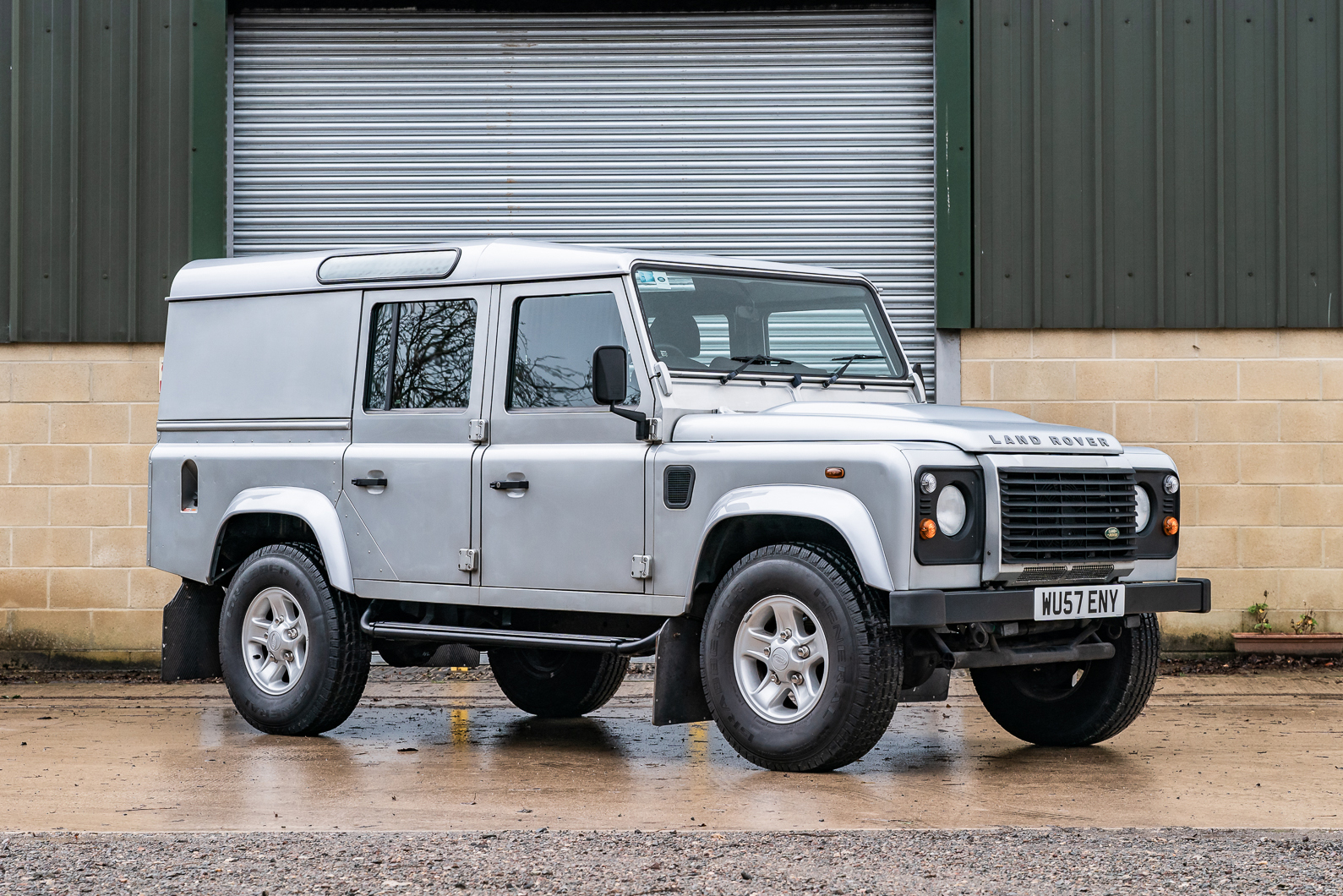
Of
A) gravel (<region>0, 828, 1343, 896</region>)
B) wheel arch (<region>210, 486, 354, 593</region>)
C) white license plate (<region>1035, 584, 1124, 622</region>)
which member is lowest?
gravel (<region>0, 828, 1343, 896</region>)

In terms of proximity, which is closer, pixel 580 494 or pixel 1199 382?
pixel 580 494

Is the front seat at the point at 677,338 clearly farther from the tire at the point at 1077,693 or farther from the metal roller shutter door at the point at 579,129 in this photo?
the metal roller shutter door at the point at 579,129

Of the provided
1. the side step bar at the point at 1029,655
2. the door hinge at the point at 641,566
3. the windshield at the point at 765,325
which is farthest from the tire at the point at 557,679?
the side step bar at the point at 1029,655

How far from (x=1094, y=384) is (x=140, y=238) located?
6.71 meters

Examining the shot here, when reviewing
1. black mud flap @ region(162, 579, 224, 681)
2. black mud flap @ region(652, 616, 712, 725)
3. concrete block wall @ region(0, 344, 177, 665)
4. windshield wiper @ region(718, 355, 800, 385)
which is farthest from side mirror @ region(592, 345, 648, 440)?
concrete block wall @ region(0, 344, 177, 665)

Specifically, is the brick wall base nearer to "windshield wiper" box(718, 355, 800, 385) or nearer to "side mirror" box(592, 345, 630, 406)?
"windshield wiper" box(718, 355, 800, 385)

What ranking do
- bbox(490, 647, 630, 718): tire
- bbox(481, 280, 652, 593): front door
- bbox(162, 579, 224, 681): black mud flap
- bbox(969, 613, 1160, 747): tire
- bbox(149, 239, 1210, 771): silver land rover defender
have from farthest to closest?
bbox(490, 647, 630, 718): tire, bbox(162, 579, 224, 681): black mud flap, bbox(969, 613, 1160, 747): tire, bbox(481, 280, 652, 593): front door, bbox(149, 239, 1210, 771): silver land rover defender

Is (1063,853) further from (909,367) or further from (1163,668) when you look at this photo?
(1163,668)

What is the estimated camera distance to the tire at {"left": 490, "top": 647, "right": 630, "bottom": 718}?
939 centimetres

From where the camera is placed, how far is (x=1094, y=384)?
1186 centimetres

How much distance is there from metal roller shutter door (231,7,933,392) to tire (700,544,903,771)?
5.64 metres

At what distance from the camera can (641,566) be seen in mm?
7578

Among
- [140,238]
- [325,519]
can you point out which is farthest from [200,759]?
[140,238]

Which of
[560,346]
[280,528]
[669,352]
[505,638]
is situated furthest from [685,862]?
[280,528]
